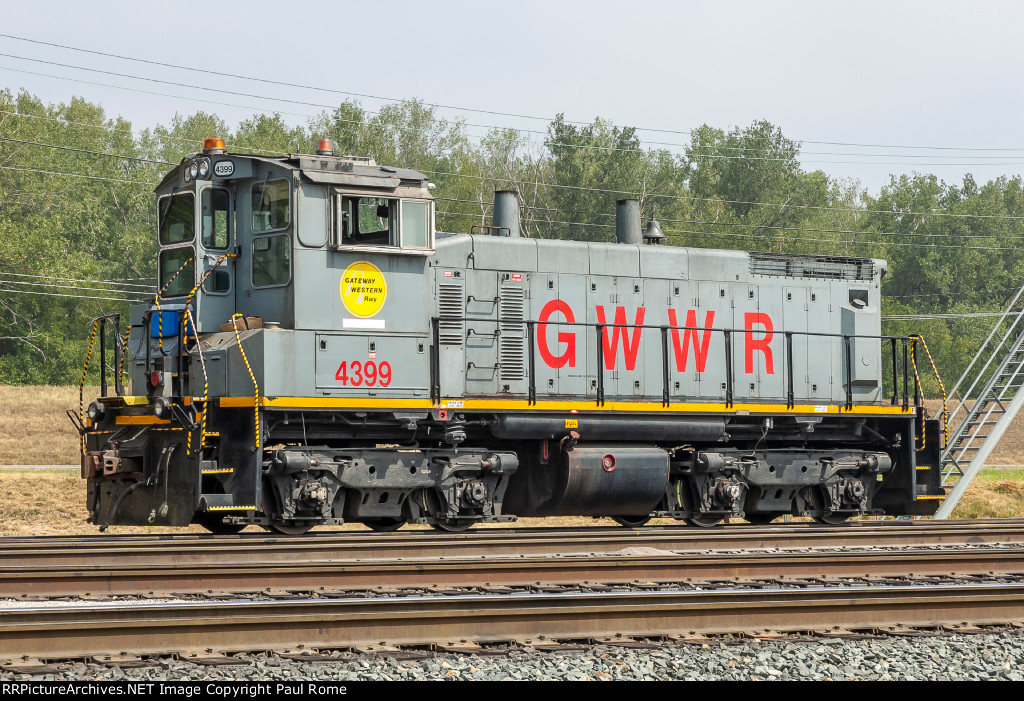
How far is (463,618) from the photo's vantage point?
6.40m

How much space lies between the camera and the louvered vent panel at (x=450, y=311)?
1225 centimetres

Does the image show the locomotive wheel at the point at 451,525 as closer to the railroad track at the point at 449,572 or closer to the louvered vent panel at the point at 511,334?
the louvered vent panel at the point at 511,334

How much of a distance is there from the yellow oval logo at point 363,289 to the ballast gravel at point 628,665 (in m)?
5.88

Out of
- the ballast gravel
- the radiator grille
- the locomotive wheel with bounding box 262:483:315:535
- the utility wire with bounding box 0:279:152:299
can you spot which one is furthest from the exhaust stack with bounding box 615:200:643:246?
the utility wire with bounding box 0:279:152:299

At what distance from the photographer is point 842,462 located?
14.2m

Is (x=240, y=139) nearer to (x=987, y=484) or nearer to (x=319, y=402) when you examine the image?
(x=987, y=484)

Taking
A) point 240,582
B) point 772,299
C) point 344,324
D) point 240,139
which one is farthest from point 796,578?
point 240,139

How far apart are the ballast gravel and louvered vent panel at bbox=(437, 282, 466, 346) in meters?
6.36

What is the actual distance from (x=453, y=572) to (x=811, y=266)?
8404 mm

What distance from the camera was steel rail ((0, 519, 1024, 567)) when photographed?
9.61m

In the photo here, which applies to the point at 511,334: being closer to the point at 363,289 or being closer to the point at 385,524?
the point at 363,289

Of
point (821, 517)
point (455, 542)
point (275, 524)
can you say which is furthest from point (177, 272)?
point (821, 517)

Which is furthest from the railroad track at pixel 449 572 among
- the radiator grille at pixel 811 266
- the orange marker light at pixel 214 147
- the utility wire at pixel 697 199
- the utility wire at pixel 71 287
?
the utility wire at pixel 71 287

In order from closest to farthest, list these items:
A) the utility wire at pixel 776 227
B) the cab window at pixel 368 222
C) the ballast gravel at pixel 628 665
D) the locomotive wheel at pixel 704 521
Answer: the ballast gravel at pixel 628 665
the cab window at pixel 368 222
the locomotive wheel at pixel 704 521
the utility wire at pixel 776 227
